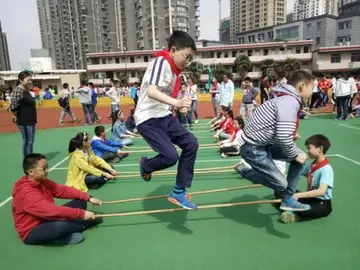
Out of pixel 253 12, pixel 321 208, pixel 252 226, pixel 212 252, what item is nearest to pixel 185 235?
pixel 212 252

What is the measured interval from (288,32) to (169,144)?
255ft

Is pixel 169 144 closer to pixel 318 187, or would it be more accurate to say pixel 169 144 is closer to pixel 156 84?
pixel 156 84

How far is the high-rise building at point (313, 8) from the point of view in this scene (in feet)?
431

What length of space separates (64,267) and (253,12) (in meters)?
132

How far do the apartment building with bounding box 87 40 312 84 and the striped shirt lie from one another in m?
44.8

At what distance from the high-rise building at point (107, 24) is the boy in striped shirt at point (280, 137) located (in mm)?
68721

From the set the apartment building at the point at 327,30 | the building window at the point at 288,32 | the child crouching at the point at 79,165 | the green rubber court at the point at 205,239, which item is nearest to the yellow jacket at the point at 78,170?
the child crouching at the point at 79,165

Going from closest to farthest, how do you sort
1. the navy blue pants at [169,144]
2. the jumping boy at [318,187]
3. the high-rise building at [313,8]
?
the navy blue pants at [169,144] → the jumping boy at [318,187] → the high-rise building at [313,8]

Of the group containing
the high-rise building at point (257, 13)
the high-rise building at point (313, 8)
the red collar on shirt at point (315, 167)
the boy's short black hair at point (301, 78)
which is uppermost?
the high-rise building at point (313, 8)

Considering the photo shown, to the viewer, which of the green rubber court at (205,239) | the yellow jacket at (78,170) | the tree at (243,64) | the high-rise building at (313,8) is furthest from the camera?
the high-rise building at (313,8)

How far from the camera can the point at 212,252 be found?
2.79 m

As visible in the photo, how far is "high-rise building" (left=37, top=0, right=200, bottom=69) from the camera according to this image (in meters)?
76.2

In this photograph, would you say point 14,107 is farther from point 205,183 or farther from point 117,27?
point 117,27

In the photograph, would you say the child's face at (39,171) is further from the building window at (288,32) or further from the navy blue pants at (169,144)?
the building window at (288,32)
